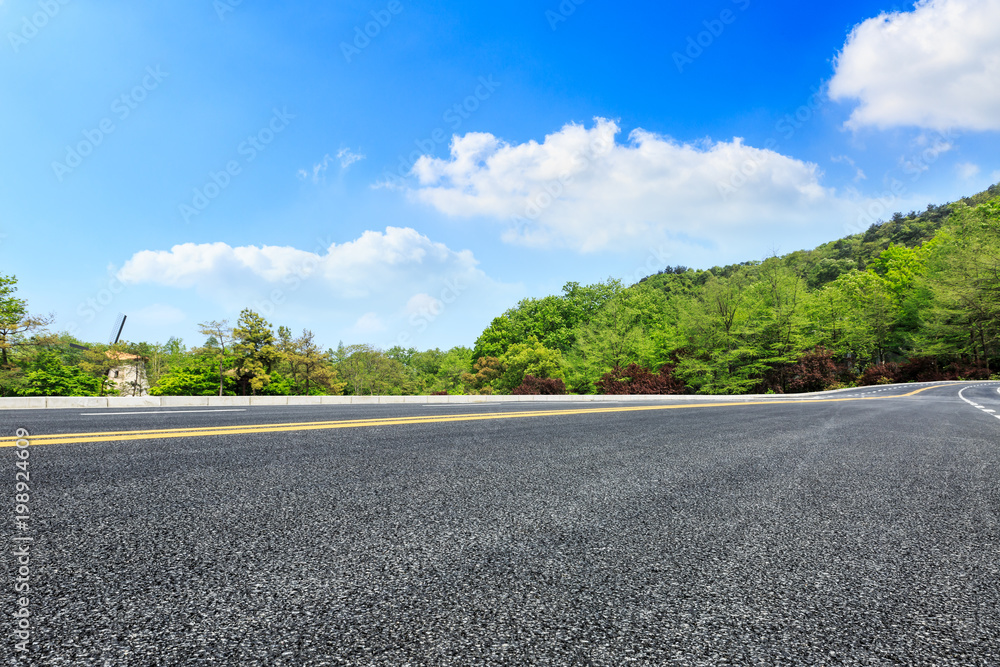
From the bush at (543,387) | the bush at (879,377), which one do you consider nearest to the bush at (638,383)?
the bush at (543,387)

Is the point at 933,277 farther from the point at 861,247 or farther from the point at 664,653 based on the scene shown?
the point at 664,653

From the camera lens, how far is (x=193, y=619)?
117cm

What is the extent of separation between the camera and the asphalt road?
1.11 metres

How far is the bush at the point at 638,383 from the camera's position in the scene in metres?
35.2

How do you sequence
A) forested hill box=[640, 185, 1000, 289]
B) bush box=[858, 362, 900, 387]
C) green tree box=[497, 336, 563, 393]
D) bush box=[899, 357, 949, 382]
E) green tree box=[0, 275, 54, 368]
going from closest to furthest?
green tree box=[0, 275, 54, 368] < bush box=[858, 362, 900, 387] < bush box=[899, 357, 949, 382] < green tree box=[497, 336, 563, 393] < forested hill box=[640, 185, 1000, 289]

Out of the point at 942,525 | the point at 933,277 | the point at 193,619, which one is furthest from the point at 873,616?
the point at 933,277

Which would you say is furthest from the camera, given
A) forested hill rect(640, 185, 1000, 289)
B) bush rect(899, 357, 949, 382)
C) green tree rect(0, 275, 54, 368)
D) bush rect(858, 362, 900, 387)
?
forested hill rect(640, 185, 1000, 289)

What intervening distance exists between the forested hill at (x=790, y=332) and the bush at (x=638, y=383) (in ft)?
0.36

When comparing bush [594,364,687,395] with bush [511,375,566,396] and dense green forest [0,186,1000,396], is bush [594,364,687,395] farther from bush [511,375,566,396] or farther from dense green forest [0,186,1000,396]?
bush [511,375,566,396]

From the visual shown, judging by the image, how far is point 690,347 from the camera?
133 feet

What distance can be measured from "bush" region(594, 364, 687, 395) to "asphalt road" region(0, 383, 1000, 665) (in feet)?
107

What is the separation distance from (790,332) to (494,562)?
4266cm

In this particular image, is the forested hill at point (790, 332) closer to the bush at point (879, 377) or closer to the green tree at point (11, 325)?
the bush at point (879, 377)

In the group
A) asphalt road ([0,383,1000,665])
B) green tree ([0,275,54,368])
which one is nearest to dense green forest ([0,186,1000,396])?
green tree ([0,275,54,368])
